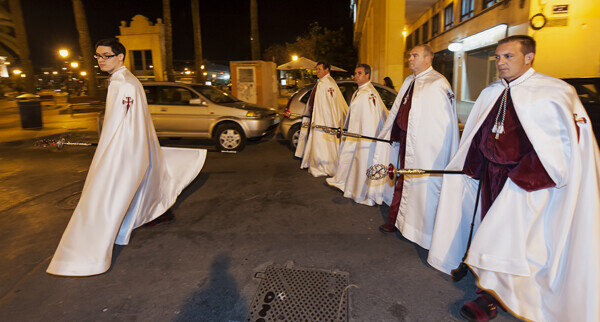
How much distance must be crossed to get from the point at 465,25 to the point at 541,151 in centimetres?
1625

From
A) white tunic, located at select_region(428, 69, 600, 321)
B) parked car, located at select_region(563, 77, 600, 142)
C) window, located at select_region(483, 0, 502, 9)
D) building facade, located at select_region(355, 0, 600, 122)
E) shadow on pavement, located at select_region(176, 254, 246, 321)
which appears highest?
window, located at select_region(483, 0, 502, 9)

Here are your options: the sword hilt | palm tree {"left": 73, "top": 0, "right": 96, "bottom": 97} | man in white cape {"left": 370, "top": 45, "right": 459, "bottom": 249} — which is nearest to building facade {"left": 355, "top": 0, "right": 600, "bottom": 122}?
man in white cape {"left": 370, "top": 45, "right": 459, "bottom": 249}

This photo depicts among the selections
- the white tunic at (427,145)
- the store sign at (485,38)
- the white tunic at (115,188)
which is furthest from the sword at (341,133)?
the store sign at (485,38)

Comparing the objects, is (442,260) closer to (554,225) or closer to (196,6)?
(554,225)

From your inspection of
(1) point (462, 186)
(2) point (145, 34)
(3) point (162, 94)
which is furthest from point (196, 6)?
(1) point (462, 186)

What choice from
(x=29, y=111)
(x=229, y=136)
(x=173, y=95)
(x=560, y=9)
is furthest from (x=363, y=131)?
(x=29, y=111)

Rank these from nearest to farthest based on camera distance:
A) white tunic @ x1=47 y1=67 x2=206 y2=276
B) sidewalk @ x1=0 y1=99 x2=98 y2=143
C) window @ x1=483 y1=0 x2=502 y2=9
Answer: white tunic @ x1=47 y1=67 x2=206 y2=276
sidewalk @ x1=0 y1=99 x2=98 y2=143
window @ x1=483 y1=0 x2=502 y2=9

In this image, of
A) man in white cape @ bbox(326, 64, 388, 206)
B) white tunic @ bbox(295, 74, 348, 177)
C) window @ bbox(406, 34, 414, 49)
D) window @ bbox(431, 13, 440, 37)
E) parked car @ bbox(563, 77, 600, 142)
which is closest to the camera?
man in white cape @ bbox(326, 64, 388, 206)

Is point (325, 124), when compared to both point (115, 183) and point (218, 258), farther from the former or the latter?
point (115, 183)

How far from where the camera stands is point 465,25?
54.0ft

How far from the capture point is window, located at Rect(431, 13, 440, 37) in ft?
69.6

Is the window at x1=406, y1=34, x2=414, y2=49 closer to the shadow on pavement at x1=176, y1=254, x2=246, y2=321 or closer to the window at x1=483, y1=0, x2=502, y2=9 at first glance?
the window at x1=483, y1=0, x2=502, y2=9

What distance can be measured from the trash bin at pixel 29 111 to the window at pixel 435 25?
65.0 ft

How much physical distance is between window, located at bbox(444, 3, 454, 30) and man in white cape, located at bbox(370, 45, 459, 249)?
17.0 m
